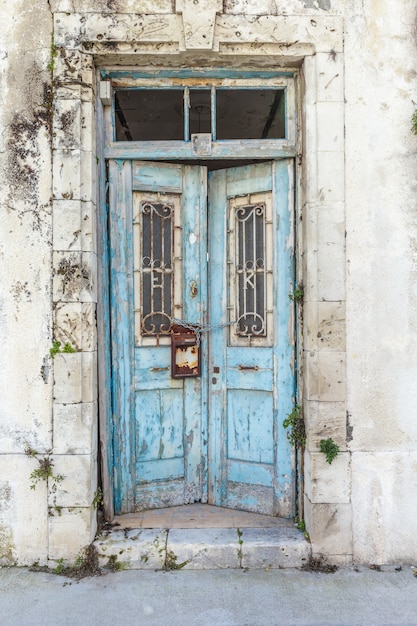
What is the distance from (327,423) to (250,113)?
256cm

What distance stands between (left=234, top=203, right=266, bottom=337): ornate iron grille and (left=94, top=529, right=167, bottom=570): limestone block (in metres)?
1.69

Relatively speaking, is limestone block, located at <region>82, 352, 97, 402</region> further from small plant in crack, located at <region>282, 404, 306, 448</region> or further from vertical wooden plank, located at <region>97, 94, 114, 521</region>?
small plant in crack, located at <region>282, 404, 306, 448</region>

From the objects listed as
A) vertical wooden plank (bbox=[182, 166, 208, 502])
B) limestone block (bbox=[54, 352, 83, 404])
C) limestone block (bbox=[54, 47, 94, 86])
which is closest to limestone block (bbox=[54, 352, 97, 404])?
limestone block (bbox=[54, 352, 83, 404])

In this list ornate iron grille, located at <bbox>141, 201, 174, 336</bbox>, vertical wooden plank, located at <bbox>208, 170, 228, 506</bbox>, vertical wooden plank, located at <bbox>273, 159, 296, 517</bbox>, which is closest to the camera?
vertical wooden plank, located at <bbox>273, 159, 296, 517</bbox>

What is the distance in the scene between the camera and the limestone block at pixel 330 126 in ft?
10.9

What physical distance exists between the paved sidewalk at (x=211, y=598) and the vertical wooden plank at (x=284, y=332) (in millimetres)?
664

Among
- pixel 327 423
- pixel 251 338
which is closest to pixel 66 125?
pixel 251 338

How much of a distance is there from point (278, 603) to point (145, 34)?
12.8 ft

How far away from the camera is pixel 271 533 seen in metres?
Result: 3.39

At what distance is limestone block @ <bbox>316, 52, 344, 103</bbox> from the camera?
331 centimetres

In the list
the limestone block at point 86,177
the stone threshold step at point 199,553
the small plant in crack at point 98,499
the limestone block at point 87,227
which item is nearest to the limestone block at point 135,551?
the stone threshold step at point 199,553

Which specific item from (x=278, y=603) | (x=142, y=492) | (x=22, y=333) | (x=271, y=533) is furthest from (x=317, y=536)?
(x=22, y=333)

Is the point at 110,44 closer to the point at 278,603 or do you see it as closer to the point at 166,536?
the point at 166,536

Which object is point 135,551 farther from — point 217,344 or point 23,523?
point 217,344
